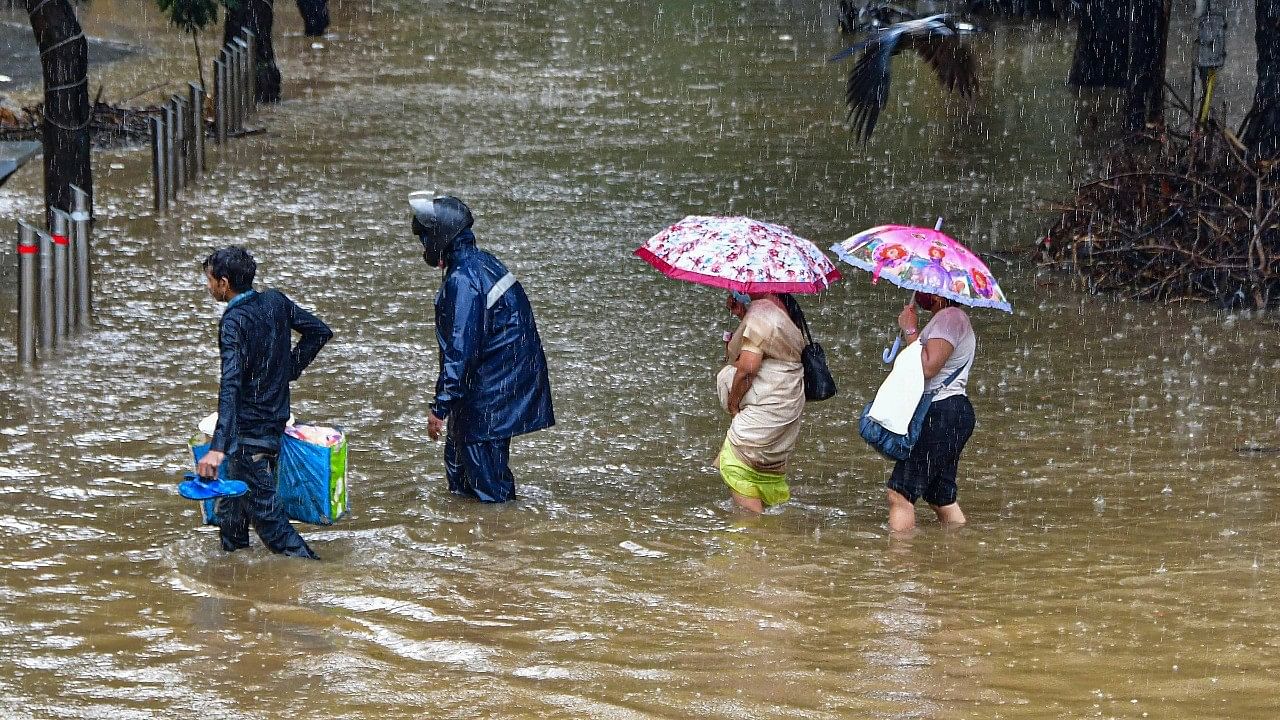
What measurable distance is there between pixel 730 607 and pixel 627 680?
0.94 meters

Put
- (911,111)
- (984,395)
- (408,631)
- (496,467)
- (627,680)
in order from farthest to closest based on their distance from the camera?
(911,111) → (984,395) → (496,467) → (408,631) → (627,680)

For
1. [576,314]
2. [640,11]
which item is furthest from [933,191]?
[640,11]

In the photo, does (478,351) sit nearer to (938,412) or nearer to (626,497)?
(626,497)

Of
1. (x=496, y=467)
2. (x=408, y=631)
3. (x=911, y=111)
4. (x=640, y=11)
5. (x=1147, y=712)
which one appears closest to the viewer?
A: (x=1147, y=712)

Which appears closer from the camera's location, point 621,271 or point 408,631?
point 408,631

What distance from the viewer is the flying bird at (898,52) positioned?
1126 centimetres

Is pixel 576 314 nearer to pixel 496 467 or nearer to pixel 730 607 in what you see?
pixel 496 467

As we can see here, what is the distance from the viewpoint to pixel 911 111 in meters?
23.2

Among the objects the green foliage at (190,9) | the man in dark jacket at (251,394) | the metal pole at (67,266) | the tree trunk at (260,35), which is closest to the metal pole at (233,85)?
the green foliage at (190,9)

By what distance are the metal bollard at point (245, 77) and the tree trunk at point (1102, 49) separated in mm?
11845

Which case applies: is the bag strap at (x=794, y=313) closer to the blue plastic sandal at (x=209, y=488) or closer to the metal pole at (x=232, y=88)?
the blue plastic sandal at (x=209, y=488)

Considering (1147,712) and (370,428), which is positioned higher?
(1147,712)

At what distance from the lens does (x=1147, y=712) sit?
5754 millimetres

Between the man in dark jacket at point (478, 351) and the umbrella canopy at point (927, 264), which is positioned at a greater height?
the umbrella canopy at point (927, 264)
